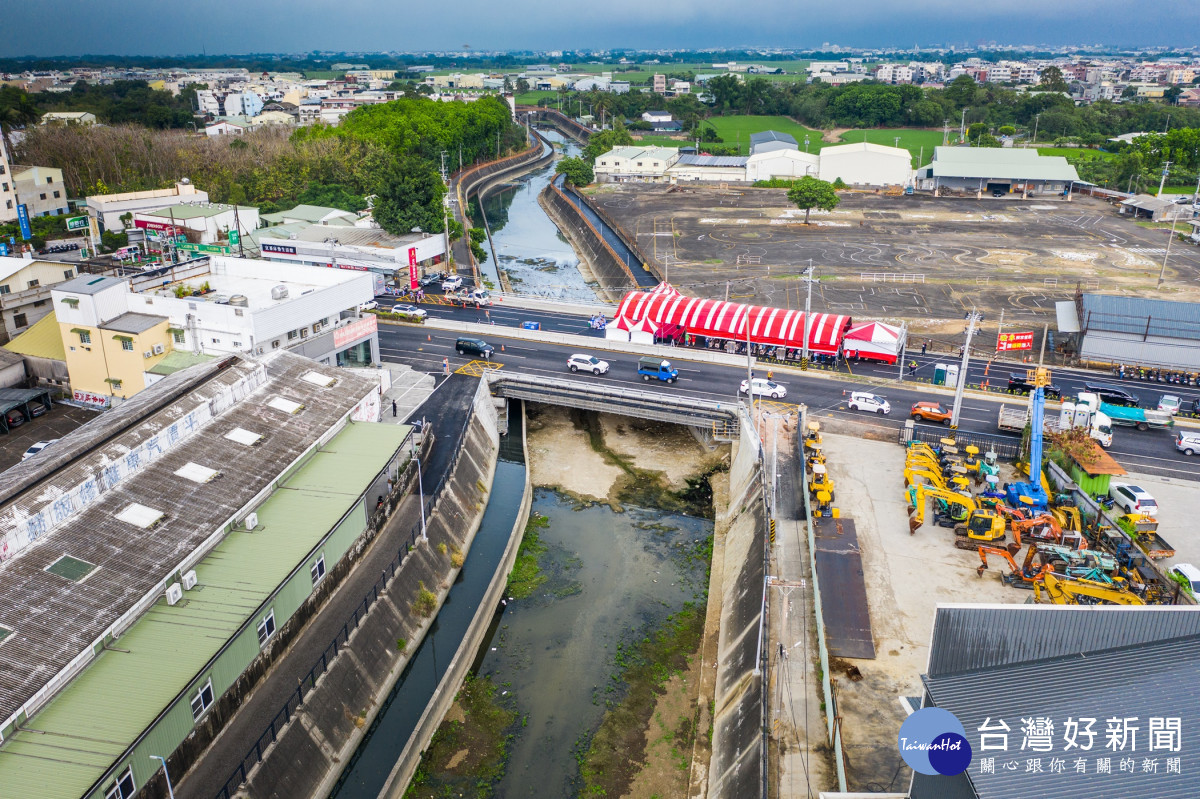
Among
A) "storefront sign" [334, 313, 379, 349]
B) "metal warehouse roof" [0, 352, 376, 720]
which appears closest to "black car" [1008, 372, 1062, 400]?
"metal warehouse roof" [0, 352, 376, 720]

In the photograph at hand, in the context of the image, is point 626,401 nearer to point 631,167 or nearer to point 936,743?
point 936,743

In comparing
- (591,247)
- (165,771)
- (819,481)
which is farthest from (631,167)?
(165,771)

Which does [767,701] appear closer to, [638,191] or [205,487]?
[205,487]

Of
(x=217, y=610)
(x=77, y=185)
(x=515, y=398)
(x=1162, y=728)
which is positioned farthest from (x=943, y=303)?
(x=77, y=185)

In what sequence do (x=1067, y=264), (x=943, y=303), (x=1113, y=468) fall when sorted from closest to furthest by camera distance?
1. (x=1113, y=468)
2. (x=943, y=303)
3. (x=1067, y=264)

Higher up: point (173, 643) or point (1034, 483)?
point (173, 643)

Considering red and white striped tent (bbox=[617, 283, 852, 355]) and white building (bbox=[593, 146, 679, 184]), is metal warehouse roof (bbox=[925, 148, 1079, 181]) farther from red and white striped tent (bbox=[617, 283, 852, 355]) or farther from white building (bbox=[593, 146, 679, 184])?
red and white striped tent (bbox=[617, 283, 852, 355])
